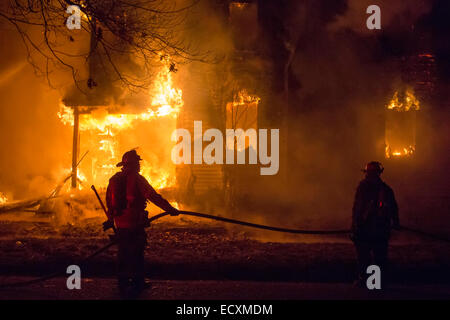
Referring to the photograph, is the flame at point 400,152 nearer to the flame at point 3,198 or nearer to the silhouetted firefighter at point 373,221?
the silhouetted firefighter at point 373,221

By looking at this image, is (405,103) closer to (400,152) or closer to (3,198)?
(400,152)

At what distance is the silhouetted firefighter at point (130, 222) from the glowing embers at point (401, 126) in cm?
888

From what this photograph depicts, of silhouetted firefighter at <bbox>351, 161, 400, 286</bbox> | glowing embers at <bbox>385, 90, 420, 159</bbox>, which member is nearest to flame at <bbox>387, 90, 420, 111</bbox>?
glowing embers at <bbox>385, 90, 420, 159</bbox>

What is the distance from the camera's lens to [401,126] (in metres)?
11.6

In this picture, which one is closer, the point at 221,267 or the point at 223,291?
the point at 223,291

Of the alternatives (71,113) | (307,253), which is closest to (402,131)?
(307,253)

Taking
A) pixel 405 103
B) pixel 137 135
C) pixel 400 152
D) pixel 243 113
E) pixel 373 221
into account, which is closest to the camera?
pixel 373 221

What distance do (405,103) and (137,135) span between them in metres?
10.8

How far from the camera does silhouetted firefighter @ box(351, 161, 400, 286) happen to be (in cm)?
520

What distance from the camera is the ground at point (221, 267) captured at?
4953 millimetres

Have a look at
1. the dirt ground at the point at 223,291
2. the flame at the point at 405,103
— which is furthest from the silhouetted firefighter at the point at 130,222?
the flame at the point at 405,103

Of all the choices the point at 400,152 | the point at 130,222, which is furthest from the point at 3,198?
the point at 400,152

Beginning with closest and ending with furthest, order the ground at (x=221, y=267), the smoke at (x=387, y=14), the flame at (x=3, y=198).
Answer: the ground at (x=221, y=267) → the smoke at (x=387, y=14) → the flame at (x=3, y=198)

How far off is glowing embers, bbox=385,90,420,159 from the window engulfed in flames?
20.5ft
